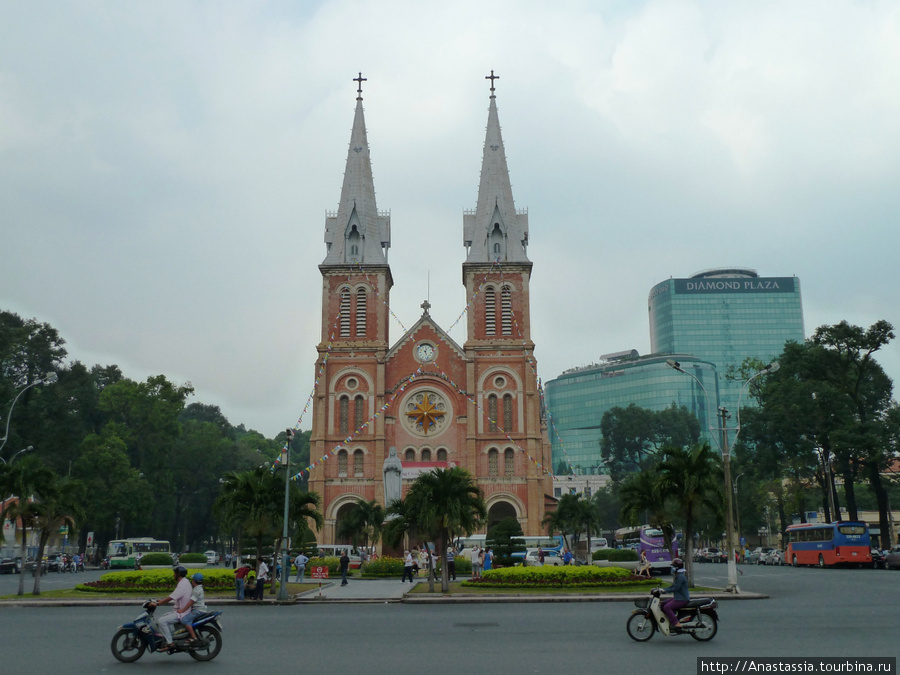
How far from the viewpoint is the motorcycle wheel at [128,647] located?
13414mm

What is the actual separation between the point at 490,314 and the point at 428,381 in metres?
7.28

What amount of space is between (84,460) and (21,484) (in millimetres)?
34833

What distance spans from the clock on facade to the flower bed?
37209 millimetres

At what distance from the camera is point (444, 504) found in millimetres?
31000

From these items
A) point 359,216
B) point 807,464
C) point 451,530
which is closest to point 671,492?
point 451,530

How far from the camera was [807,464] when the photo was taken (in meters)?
59.9

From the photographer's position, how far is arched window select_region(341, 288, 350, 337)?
66562 millimetres

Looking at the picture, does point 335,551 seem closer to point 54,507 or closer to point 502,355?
point 502,355

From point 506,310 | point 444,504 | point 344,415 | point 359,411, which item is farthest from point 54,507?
point 506,310

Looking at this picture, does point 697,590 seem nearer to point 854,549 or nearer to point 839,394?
point 854,549

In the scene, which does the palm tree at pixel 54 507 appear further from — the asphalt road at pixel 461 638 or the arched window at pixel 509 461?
the arched window at pixel 509 461

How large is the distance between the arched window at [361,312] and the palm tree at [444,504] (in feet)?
116

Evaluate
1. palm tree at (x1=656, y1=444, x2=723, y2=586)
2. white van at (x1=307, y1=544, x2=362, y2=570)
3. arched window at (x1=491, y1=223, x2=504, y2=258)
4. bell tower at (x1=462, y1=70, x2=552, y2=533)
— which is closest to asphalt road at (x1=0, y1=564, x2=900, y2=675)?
palm tree at (x1=656, y1=444, x2=723, y2=586)

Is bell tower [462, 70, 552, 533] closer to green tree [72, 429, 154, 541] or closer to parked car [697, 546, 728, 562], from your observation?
parked car [697, 546, 728, 562]
